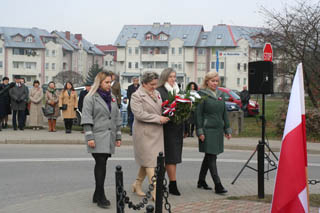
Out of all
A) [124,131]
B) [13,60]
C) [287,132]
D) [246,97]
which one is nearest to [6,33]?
[13,60]

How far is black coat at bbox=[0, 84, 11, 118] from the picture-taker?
1838cm

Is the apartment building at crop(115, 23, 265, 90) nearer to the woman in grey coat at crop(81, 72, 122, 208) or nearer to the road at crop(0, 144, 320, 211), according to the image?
the road at crop(0, 144, 320, 211)

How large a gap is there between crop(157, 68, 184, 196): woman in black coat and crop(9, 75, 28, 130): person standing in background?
1105 centimetres

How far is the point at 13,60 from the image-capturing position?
11500 centimetres

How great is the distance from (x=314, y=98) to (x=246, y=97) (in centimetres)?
685

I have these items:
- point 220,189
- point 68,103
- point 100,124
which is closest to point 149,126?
point 100,124

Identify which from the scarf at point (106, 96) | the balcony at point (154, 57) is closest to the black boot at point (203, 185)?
the scarf at point (106, 96)

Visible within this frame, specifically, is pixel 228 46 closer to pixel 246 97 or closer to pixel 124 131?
pixel 246 97

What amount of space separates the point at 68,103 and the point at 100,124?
11.0 meters

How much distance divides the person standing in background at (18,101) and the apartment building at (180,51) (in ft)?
280

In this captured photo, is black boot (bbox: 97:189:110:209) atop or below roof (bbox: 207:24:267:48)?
below

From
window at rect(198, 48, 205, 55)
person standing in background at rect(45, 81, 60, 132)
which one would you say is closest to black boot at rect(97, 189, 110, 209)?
person standing in background at rect(45, 81, 60, 132)

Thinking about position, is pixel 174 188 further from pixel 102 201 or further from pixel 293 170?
pixel 293 170

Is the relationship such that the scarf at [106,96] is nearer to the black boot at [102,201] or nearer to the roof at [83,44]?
the black boot at [102,201]
